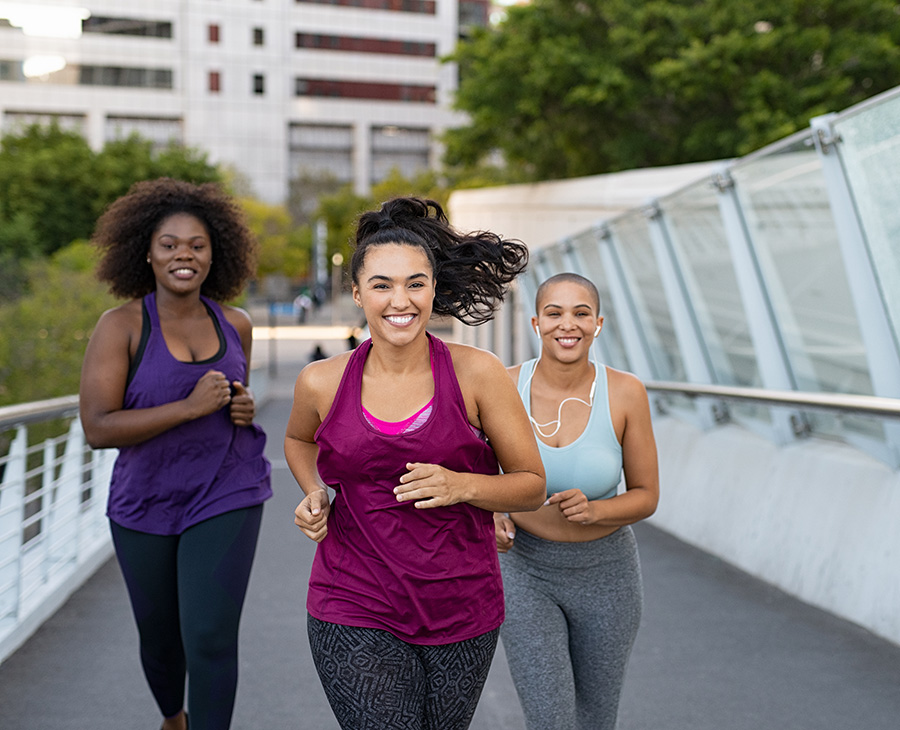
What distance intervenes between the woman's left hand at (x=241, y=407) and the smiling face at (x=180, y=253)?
16.6 inches

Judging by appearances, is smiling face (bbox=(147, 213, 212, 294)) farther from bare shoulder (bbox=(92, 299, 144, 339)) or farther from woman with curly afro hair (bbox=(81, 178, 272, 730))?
bare shoulder (bbox=(92, 299, 144, 339))

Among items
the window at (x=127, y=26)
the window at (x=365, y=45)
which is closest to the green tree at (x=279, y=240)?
the window at (x=365, y=45)

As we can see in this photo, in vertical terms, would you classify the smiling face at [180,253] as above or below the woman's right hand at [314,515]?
above

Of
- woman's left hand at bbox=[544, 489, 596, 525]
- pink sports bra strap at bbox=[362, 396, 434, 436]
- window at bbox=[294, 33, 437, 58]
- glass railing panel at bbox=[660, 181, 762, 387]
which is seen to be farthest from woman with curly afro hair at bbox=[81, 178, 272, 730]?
window at bbox=[294, 33, 437, 58]

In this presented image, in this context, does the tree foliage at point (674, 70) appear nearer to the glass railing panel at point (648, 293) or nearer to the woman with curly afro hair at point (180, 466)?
the glass railing panel at point (648, 293)

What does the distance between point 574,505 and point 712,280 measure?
5853mm

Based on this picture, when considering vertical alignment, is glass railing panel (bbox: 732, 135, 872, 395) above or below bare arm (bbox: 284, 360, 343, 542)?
above

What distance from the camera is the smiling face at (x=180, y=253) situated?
13.8 feet

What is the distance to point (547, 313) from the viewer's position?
380 centimetres

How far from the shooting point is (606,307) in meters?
12.7

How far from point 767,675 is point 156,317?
10.2 ft

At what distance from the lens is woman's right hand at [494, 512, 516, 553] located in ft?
11.5

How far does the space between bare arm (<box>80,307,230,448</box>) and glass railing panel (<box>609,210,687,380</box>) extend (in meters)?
6.66

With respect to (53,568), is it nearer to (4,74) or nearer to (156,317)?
(156,317)
